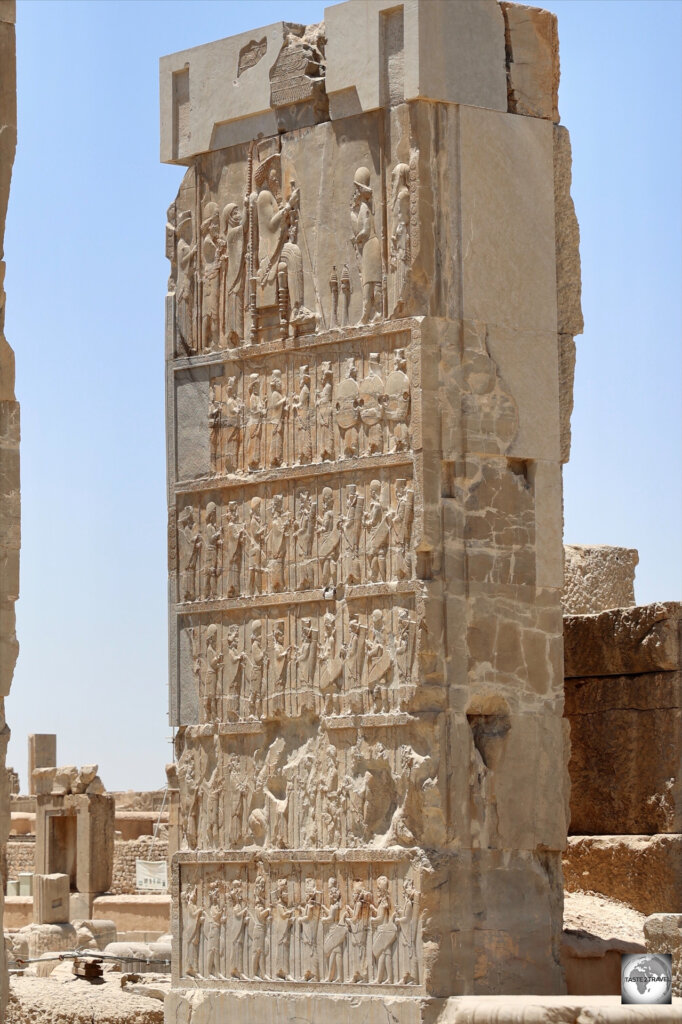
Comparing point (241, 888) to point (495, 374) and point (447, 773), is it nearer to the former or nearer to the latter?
point (447, 773)

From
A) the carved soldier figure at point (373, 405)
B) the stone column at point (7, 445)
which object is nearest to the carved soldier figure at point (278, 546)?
the carved soldier figure at point (373, 405)

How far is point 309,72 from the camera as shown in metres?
11.6

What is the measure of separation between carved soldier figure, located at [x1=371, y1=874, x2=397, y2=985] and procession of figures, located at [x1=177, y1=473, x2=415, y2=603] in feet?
5.74

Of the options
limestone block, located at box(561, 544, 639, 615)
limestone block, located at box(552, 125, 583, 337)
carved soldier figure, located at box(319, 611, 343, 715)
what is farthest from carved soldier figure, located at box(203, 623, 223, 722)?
limestone block, located at box(561, 544, 639, 615)

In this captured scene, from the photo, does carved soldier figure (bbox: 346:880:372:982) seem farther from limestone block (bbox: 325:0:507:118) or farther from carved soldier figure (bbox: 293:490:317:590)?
limestone block (bbox: 325:0:507:118)

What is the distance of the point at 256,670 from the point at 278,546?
2.48 feet

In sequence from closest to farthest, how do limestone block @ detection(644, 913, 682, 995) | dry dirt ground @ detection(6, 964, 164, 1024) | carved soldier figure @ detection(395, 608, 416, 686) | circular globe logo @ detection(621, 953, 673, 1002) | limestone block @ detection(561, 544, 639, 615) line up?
circular globe logo @ detection(621, 953, 673, 1002) → limestone block @ detection(644, 913, 682, 995) → carved soldier figure @ detection(395, 608, 416, 686) → dry dirt ground @ detection(6, 964, 164, 1024) → limestone block @ detection(561, 544, 639, 615)

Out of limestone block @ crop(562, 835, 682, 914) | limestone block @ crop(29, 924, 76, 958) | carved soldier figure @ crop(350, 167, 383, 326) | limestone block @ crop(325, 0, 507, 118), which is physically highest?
limestone block @ crop(325, 0, 507, 118)

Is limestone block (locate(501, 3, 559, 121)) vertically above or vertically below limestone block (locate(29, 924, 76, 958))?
above

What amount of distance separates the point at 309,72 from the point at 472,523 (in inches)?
116

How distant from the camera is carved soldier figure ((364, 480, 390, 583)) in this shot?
1104cm

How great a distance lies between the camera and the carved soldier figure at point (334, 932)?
36.0ft

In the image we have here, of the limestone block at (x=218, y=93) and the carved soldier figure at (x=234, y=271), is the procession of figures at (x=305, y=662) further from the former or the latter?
the limestone block at (x=218, y=93)

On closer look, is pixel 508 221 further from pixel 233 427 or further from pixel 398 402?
pixel 233 427
